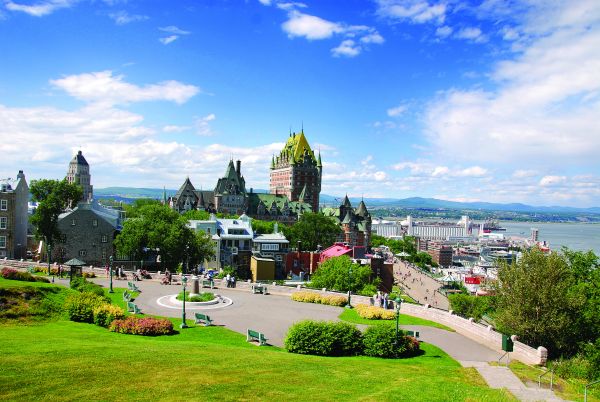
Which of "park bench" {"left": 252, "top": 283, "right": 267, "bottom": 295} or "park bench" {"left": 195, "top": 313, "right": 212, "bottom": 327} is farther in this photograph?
"park bench" {"left": 252, "top": 283, "right": 267, "bottom": 295}

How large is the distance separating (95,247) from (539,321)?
167 feet

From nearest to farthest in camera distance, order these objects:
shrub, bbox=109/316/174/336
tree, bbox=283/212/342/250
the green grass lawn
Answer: the green grass lawn < shrub, bbox=109/316/174/336 < tree, bbox=283/212/342/250

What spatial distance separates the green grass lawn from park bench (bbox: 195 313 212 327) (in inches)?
240

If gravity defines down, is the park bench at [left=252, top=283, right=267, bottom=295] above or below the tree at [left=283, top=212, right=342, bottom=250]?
below

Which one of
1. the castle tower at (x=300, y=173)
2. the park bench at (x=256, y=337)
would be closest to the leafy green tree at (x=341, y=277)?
the park bench at (x=256, y=337)

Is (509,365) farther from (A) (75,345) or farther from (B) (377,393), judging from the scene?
(A) (75,345)

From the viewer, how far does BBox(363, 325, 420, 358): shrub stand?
24156 mm

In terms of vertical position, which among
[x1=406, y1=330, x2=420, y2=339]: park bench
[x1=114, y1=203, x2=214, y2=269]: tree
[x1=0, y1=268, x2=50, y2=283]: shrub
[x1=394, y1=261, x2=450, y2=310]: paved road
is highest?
[x1=114, y1=203, x2=214, y2=269]: tree

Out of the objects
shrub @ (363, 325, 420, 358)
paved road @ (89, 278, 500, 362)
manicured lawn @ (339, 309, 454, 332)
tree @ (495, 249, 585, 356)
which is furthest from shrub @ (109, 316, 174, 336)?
tree @ (495, 249, 585, 356)

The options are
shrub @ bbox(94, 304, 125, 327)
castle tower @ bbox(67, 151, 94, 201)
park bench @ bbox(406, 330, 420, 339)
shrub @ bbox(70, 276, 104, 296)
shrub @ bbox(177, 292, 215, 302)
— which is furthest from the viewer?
castle tower @ bbox(67, 151, 94, 201)

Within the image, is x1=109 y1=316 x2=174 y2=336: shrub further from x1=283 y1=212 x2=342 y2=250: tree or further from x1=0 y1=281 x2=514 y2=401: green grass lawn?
x1=283 y1=212 x2=342 y2=250: tree

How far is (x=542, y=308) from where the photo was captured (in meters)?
29.8

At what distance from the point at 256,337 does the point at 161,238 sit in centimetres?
3175

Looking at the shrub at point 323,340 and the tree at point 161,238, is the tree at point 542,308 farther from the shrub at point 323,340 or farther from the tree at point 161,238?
the tree at point 161,238
